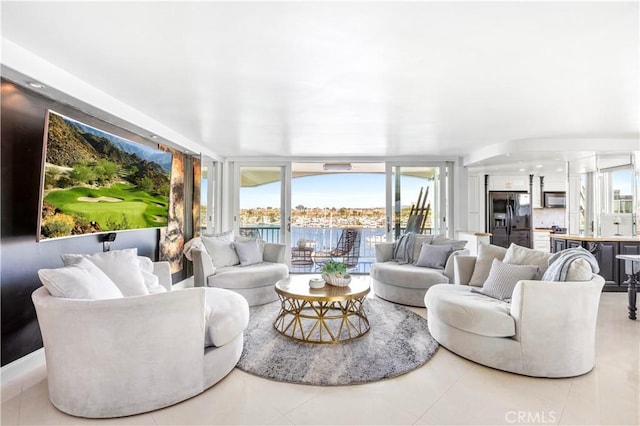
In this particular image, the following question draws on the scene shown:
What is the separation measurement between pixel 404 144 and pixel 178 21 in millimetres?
3913

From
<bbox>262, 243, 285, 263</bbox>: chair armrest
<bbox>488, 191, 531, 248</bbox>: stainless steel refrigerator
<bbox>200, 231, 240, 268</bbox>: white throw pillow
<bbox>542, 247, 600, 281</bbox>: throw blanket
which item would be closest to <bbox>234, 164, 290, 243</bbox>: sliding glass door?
<bbox>262, 243, 285, 263</bbox>: chair armrest

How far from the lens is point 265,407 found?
78.9 inches

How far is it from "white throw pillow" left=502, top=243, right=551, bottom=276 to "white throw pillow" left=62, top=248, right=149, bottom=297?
335 cm

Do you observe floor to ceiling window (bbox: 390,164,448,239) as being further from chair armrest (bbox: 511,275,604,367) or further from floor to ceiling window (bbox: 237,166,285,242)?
chair armrest (bbox: 511,275,604,367)

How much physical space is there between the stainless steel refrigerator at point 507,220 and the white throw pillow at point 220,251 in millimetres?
6040

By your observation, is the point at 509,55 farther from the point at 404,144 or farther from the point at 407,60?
the point at 404,144

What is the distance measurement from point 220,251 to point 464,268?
3.16 m

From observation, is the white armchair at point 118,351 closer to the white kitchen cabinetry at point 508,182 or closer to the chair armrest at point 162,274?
the chair armrest at point 162,274

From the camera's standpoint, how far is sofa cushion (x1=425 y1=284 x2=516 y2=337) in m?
2.46

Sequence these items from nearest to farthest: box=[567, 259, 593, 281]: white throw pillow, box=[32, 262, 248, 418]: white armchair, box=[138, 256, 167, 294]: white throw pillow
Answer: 1. box=[32, 262, 248, 418]: white armchair
2. box=[567, 259, 593, 281]: white throw pillow
3. box=[138, 256, 167, 294]: white throw pillow

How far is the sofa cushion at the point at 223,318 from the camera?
7.38ft

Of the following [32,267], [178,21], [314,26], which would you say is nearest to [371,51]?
[314,26]

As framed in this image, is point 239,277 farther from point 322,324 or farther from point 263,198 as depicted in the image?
point 263,198

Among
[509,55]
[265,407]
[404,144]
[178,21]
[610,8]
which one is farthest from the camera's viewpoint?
[404,144]
